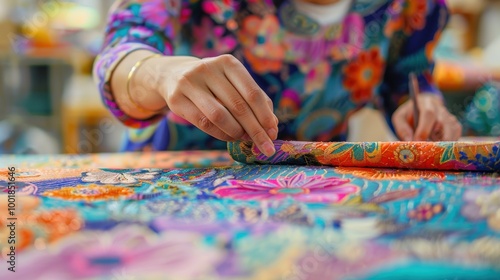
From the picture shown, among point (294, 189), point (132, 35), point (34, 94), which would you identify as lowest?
point (34, 94)

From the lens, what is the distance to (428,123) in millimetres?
737

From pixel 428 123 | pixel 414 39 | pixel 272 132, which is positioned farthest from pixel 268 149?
pixel 414 39

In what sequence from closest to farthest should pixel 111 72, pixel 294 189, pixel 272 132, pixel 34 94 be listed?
pixel 294 189 < pixel 272 132 < pixel 111 72 < pixel 34 94

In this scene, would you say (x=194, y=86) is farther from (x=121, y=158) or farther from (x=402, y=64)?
(x=402, y=64)

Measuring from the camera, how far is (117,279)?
24 centimetres

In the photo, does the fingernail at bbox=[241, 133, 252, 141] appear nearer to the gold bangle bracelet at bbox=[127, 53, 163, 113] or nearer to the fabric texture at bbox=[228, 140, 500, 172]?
the fabric texture at bbox=[228, 140, 500, 172]

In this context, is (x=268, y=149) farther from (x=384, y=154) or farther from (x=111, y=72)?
(x=111, y=72)

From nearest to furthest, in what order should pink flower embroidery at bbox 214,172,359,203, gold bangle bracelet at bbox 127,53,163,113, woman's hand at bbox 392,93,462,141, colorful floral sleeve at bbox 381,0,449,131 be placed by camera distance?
1. pink flower embroidery at bbox 214,172,359,203
2. gold bangle bracelet at bbox 127,53,163,113
3. woman's hand at bbox 392,93,462,141
4. colorful floral sleeve at bbox 381,0,449,131

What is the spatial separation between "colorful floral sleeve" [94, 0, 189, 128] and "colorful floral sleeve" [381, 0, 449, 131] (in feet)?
1.19

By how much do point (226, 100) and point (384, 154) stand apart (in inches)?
5.3

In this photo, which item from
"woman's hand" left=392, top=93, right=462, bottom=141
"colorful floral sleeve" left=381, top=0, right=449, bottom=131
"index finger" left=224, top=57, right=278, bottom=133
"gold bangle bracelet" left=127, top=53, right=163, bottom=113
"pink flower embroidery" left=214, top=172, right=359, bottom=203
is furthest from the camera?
"colorful floral sleeve" left=381, top=0, right=449, bottom=131

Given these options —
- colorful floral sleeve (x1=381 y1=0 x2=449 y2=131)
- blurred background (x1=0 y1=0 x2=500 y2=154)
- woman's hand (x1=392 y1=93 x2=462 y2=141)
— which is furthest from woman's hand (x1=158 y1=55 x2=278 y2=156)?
blurred background (x1=0 y1=0 x2=500 y2=154)

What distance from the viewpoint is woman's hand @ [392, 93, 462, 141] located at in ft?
2.36

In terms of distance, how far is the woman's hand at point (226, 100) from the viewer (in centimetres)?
46
